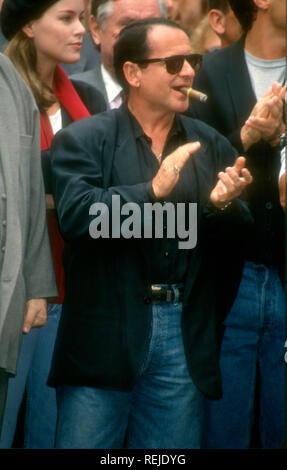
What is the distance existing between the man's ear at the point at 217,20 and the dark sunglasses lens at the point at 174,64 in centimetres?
99

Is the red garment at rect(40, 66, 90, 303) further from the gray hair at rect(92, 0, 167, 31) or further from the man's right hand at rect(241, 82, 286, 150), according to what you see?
the man's right hand at rect(241, 82, 286, 150)

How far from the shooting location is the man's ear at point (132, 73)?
2918 mm

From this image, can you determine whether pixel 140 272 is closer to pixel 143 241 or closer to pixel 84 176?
pixel 143 241

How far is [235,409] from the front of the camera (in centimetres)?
318

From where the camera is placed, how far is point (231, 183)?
2.68 m

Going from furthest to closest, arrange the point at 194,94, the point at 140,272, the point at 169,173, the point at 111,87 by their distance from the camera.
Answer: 1. the point at 111,87
2. the point at 194,94
3. the point at 140,272
4. the point at 169,173

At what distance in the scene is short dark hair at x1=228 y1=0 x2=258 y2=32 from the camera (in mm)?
3357

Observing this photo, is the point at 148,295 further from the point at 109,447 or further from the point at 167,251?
the point at 109,447

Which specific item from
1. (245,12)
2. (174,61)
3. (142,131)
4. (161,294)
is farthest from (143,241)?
(245,12)

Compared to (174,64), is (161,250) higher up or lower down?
lower down

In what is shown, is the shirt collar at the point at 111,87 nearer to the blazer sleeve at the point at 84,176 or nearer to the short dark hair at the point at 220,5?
the short dark hair at the point at 220,5

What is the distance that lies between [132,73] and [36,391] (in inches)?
46.9

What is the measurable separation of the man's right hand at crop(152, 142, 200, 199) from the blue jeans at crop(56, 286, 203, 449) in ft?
1.28
